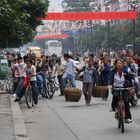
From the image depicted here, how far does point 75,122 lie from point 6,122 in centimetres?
183

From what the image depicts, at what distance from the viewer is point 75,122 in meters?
15.0

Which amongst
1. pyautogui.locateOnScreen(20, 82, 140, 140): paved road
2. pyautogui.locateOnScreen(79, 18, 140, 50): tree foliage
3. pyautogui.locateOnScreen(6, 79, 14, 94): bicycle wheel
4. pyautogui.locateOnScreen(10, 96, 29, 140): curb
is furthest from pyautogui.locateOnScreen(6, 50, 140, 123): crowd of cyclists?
pyautogui.locateOnScreen(79, 18, 140, 50): tree foliage

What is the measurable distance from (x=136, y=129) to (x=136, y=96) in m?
5.49

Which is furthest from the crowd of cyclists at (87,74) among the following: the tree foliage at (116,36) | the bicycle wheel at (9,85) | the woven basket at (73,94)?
the tree foliage at (116,36)

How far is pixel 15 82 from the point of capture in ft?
74.0

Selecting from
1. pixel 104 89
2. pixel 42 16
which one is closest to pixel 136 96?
pixel 104 89

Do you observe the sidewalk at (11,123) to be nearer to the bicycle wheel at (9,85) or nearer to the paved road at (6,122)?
the paved road at (6,122)

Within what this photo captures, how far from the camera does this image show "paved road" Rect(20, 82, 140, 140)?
12.5 metres

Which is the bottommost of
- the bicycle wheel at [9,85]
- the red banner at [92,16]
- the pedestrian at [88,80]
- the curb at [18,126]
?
→ the bicycle wheel at [9,85]

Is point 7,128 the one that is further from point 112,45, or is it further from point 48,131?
point 112,45

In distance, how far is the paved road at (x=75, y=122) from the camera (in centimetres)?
1249

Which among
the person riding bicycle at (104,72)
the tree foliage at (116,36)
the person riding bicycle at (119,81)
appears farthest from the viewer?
the tree foliage at (116,36)

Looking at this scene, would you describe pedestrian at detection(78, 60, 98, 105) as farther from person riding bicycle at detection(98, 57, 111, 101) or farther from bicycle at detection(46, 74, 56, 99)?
person riding bicycle at detection(98, 57, 111, 101)

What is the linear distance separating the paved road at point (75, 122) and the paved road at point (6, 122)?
0.45m
